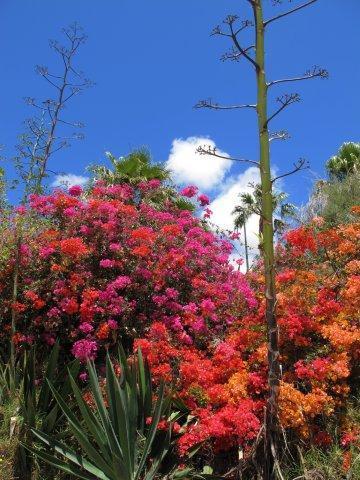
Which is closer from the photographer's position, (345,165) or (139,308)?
(139,308)

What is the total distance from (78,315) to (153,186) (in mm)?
3740

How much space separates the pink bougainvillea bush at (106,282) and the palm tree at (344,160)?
10.7 metres

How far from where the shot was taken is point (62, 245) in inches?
283

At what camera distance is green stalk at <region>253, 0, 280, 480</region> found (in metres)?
4.98

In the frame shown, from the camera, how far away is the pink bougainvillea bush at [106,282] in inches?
274

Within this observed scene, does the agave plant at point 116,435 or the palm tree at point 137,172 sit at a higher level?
the palm tree at point 137,172

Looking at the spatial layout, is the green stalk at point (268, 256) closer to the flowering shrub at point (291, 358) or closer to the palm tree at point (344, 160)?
the flowering shrub at point (291, 358)

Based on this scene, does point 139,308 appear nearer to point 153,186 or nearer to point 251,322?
point 251,322

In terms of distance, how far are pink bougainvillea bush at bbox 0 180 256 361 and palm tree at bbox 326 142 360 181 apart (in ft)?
35.1

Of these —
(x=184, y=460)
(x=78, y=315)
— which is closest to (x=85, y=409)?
(x=184, y=460)

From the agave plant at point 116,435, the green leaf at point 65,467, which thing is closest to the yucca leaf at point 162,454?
the agave plant at point 116,435

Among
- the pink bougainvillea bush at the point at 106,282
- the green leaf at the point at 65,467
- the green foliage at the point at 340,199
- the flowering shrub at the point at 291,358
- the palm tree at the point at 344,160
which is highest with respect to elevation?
the palm tree at the point at 344,160

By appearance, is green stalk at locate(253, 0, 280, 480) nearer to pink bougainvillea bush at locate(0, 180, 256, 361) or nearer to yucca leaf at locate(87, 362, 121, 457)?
yucca leaf at locate(87, 362, 121, 457)

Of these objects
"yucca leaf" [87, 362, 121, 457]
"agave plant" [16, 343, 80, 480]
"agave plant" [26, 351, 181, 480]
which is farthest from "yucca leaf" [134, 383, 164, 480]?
"agave plant" [16, 343, 80, 480]
